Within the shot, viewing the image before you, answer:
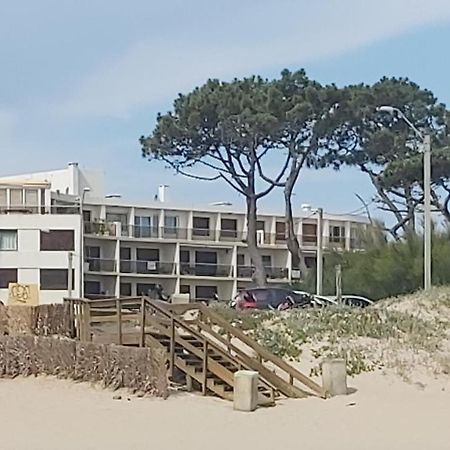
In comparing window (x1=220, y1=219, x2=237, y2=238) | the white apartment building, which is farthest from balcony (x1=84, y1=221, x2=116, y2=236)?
window (x1=220, y1=219, x2=237, y2=238)

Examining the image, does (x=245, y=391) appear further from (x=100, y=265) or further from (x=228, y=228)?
(x=228, y=228)

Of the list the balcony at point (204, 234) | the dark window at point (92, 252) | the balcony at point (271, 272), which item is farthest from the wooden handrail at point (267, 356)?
the balcony at point (204, 234)

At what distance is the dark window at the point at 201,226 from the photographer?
255 feet

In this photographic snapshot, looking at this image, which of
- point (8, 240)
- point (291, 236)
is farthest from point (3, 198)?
point (291, 236)

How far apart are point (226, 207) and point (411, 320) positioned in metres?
54.1

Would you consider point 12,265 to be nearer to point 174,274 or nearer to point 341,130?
point 174,274

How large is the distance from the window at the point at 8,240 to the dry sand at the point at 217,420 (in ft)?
158

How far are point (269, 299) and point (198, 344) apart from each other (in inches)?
→ 652

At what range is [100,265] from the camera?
7106 cm

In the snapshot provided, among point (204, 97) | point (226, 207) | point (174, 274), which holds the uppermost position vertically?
point (204, 97)

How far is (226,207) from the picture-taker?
79.2 metres

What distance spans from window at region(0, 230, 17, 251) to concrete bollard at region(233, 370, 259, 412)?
2041 inches

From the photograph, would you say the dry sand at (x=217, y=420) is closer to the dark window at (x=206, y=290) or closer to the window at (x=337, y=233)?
A: the dark window at (x=206, y=290)

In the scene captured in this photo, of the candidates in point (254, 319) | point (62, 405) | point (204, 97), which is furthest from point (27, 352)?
point (204, 97)
